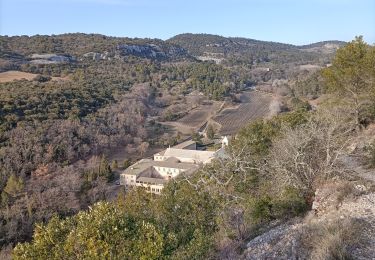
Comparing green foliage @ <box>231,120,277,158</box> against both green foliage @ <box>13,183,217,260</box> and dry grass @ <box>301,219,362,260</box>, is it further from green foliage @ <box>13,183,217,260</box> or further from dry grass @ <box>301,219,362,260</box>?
green foliage @ <box>13,183,217,260</box>

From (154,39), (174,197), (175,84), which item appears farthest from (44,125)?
(154,39)

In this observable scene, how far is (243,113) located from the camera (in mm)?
59219

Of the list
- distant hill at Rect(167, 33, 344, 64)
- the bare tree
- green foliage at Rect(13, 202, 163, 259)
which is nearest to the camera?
green foliage at Rect(13, 202, 163, 259)

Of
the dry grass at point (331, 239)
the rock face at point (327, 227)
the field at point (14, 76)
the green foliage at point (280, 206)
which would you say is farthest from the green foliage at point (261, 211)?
the field at point (14, 76)

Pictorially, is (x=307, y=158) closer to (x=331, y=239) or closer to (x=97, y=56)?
(x=331, y=239)

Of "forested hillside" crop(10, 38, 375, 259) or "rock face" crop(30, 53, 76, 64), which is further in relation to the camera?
"rock face" crop(30, 53, 76, 64)

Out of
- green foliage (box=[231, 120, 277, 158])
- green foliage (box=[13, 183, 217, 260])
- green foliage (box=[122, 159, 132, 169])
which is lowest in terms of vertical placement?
green foliage (box=[122, 159, 132, 169])

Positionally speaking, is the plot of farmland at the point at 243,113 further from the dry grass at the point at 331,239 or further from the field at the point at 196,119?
the dry grass at the point at 331,239

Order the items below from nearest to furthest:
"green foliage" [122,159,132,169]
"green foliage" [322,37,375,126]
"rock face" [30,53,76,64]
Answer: "green foliage" [322,37,375,126] < "green foliage" [122,159,132,169] < "rock face" [30,53,76,64]

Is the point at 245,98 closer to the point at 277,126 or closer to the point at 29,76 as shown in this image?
the point at 29,76

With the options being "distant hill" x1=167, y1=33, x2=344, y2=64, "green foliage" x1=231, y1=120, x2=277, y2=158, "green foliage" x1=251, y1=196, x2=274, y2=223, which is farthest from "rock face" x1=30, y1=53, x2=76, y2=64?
"green foliage" x1=251, y1=196, x2=274, y2=223

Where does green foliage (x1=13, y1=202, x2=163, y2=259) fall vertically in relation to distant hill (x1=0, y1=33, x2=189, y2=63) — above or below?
below

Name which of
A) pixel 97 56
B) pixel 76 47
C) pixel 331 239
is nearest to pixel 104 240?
pixel 331 239

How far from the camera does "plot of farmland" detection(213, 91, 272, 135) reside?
5235cm
